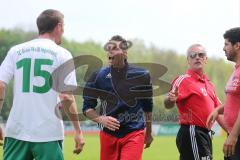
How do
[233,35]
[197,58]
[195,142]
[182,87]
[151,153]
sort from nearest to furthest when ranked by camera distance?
[233,35] → [195,142] → [182,87] → [197,58] → [151,153]

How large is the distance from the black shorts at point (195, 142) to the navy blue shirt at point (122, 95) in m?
0.83

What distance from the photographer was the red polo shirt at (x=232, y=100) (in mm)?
6508

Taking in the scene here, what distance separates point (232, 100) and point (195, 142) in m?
2.05

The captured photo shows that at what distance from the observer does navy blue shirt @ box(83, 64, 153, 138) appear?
7.66 meters

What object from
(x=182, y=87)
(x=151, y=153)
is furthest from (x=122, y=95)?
(x=151, y=153)

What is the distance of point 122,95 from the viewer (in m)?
7.75

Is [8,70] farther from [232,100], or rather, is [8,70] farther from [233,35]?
[233,35]

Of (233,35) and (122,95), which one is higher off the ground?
(233,35)

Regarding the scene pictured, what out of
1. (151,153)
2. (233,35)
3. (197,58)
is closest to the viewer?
(233,35)

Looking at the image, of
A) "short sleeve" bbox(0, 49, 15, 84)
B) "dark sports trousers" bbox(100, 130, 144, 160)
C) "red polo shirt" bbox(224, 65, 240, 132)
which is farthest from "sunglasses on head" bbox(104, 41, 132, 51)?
"short sleeve" bbox(0, 49, 15, 84)

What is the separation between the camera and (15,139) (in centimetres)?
612

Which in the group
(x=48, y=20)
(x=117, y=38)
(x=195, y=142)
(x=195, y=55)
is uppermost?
(x=48, y=20)

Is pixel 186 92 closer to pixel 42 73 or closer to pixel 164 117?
pixel 42 73

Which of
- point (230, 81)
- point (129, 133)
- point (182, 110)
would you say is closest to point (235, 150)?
point (230, 81)
